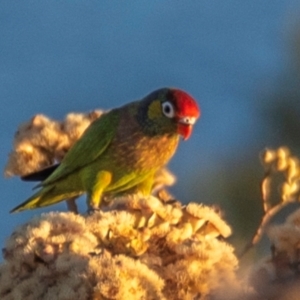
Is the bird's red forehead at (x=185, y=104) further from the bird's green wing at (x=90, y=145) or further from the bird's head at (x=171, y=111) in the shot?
the bird's green wing at (x=90, y=145)

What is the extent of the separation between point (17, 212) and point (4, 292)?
1613mm

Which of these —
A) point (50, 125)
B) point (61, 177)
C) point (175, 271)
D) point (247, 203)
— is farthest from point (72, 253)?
point (247, 203)

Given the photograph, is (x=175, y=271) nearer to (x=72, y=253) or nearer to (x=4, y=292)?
(x=72, y=253)

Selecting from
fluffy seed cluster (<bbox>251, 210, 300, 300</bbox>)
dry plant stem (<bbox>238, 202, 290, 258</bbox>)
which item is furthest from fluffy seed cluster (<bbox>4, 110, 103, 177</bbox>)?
fluffy seed cluster (<bbox>251, 210, 300, 300</bbox>)

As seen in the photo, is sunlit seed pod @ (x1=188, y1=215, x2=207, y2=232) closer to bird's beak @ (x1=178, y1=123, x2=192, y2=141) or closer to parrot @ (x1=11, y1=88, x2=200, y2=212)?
parrot @ (x1=11, y1=88, x2=200, y2=212)

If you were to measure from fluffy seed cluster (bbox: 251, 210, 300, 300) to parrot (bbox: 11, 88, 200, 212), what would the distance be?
Answer: 1535 millimetres

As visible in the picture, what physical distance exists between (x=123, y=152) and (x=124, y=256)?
1.76 metres

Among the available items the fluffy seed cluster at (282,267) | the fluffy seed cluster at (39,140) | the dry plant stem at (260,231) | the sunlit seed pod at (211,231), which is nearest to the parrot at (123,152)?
the fluffy seed cluster at (39,140)

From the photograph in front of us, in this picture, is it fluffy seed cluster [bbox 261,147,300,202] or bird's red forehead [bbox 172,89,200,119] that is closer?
fluffy seed cluster [bbox 261,147,300,202]

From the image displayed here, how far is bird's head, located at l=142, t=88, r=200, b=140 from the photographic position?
9.99 ft

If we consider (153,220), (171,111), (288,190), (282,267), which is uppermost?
(171,111)

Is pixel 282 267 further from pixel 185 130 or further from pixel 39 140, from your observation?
pixel 185 130

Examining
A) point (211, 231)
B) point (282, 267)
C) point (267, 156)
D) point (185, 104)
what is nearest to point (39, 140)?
point (267, 156)

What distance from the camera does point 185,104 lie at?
10.1 feet
